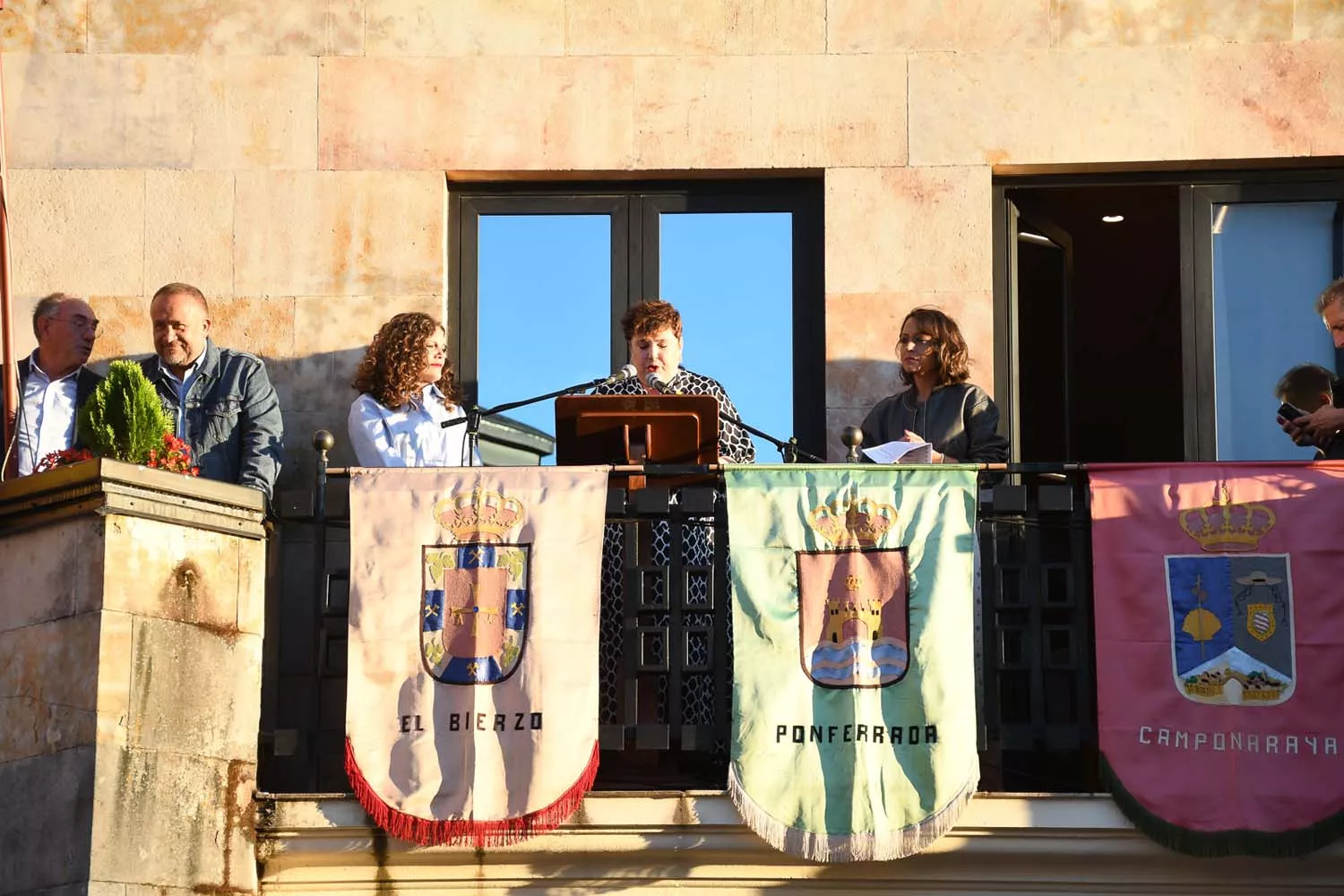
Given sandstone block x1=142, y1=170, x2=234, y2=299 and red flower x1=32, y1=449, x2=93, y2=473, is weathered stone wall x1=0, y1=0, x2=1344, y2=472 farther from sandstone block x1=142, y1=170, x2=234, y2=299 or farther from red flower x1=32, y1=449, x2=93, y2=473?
red flower x1=32, y1=449, x2=93, y2=473

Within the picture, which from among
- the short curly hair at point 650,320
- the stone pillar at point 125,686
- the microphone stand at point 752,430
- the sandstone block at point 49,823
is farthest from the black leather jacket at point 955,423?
the sandstone block at point 49,823

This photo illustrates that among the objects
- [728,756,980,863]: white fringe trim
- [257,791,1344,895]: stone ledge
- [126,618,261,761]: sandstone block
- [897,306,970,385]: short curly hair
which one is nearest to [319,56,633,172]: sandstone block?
[897,306,970,385]: short curly hair

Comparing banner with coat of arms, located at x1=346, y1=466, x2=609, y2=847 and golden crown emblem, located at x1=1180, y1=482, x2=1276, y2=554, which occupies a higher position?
golden crown emblem, located at x1=1180, y1=482, x2=1276, y2=554

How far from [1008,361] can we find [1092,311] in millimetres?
4095

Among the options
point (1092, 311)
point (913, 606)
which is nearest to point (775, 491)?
point (913, 606)

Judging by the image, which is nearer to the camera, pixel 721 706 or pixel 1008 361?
pixel 721 706

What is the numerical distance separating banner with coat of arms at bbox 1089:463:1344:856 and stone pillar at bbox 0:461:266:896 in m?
3.18

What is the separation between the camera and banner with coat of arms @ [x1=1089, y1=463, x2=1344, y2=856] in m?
9.28

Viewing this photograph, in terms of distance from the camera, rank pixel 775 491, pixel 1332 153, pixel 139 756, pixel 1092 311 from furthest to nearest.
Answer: pixel 1092 311 → pixel 1332 153 → pixel 775 491 → pixel 139 756

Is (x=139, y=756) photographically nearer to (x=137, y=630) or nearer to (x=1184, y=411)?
(x=137, y=630)

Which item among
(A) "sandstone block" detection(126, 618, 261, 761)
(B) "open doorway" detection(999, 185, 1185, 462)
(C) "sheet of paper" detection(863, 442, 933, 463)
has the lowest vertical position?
(A) "sandstone block" detection(126, 618, 261, 761)

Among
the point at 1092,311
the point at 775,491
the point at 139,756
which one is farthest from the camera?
the point at 1092,311

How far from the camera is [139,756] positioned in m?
9.10

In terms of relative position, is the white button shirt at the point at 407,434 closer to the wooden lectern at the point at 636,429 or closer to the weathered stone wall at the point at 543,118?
the wooden lectern at the point at 636,429
